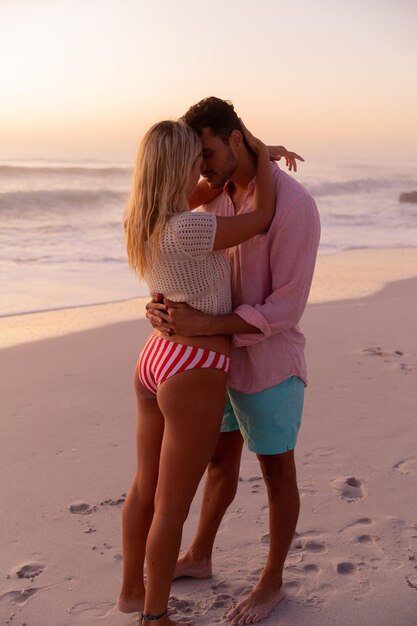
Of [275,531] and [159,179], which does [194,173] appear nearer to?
[159,179]

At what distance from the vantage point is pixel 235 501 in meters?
4.17

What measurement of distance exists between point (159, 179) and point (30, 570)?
1749 millimetres

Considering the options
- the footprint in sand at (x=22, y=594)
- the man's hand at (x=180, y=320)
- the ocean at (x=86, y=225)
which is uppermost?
the man's hand at (x=180, y=320)

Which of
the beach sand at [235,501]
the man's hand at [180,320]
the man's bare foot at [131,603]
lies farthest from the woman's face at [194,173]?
the beach sand at [235,501]

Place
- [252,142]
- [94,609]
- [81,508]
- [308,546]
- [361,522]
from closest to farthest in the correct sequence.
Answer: [252,142]
[94,609]
[308,546]
[361,522]
[81,508]

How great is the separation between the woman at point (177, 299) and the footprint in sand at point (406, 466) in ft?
5.85

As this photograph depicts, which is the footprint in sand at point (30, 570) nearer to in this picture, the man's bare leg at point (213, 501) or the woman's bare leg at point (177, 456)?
the man's bare leg at point (213, 501)

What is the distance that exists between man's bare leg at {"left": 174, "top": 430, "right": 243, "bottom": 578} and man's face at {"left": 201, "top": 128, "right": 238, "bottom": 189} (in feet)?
3.47

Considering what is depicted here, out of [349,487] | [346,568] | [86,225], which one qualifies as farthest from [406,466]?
[86,225]

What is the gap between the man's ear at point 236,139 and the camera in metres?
3.12

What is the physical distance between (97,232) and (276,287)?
13058 mm

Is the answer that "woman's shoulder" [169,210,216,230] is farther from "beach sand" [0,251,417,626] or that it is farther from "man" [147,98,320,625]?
"beach sand" [0,251,417,626]

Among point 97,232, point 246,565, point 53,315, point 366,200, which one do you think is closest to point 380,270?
point 53,315

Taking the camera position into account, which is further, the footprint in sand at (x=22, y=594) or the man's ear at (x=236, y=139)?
the footprint in sand at (x=22, y=594)
